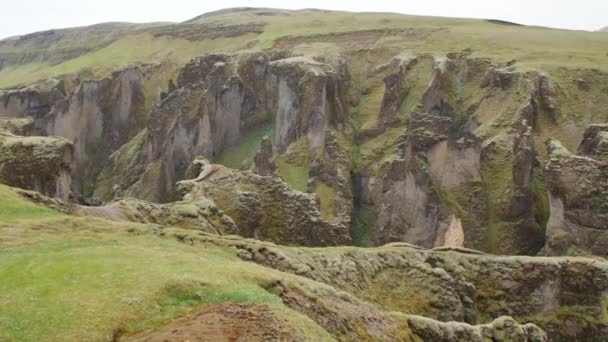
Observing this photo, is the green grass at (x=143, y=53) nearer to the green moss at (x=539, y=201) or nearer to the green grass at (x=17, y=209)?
the green moss at (x=539, y=201)

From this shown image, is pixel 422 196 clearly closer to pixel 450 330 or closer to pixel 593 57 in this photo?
pixel 593 57

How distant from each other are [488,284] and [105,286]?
2486 centimetres

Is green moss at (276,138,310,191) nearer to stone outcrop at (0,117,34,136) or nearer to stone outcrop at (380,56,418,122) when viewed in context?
stone outcrop at (380,56,418,122)

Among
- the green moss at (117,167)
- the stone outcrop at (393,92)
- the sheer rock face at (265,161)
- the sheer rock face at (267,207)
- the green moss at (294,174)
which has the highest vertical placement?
the stone outcrop at (393,92)

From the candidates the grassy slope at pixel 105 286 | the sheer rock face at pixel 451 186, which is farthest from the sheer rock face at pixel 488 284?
the sheer rock face at pixel 451 186

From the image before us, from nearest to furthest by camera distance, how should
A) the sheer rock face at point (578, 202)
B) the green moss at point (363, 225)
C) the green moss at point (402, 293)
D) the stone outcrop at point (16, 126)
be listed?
Answer: the green moss at point (402, 293) → the sheer rock face at point (578, 202) → the stone outcrop at point (16, 126) → the green moss at point (363, 225)

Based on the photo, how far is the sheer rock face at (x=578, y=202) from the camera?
62.5 meters

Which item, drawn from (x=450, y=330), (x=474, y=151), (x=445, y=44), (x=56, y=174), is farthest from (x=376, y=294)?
(x=445, y=44)

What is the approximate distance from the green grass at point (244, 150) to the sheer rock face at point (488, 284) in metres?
76.1

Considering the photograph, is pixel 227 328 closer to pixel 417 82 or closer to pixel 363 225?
pixel 363 225

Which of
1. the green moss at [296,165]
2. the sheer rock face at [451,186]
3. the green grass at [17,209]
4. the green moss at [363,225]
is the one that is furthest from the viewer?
the green moss at [296,165]

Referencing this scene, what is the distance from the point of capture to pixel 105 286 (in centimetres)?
2180

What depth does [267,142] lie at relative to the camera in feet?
301

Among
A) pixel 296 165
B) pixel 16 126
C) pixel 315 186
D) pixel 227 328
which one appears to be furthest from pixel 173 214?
pixel 296 165
